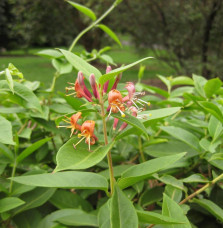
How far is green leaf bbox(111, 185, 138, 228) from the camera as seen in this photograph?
52cm

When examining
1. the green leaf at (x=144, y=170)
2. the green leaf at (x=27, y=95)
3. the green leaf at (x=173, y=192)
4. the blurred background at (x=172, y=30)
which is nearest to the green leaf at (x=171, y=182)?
the green leaf at (x=173, y=192)

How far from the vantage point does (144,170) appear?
1.92 ft

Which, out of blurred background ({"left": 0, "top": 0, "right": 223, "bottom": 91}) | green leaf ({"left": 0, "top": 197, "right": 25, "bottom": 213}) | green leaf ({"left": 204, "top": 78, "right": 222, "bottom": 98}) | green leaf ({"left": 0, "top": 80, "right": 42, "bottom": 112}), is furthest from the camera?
blurred background ({"left": 0, "top": 0, "right": 223, "bottom": 91})

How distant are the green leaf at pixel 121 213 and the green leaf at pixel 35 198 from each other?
29 cm

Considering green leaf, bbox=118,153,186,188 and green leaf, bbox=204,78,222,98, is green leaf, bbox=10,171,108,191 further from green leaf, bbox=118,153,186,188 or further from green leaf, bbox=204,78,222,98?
green leaf, bbox=204,78,222,98

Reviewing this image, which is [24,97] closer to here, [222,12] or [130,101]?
[130,101]

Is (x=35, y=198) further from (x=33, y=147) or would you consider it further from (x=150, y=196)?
(x=150, y=196)

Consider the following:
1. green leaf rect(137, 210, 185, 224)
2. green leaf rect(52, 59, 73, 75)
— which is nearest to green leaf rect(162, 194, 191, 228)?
green leaf rect(137, 210, 185, 224)

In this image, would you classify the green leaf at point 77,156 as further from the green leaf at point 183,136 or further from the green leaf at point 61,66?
the green leaf at point 61,66

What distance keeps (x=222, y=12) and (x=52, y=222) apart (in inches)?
290

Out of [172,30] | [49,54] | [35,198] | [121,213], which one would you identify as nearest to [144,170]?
[121,213]

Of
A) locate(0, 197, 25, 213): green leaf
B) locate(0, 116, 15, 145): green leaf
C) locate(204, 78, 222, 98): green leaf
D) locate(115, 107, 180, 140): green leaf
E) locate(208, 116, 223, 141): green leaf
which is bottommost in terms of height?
locate(0, 197, 25, 213): green leaf

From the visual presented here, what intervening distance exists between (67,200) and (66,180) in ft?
0.94

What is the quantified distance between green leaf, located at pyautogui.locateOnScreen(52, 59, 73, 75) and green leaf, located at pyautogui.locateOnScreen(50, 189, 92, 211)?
399 millimetres
